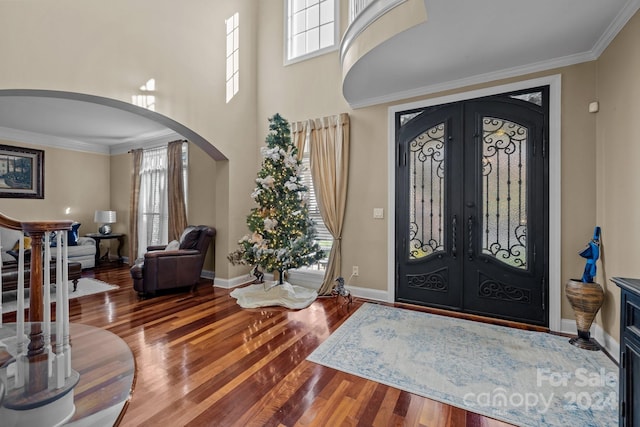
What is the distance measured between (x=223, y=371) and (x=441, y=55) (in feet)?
11.4

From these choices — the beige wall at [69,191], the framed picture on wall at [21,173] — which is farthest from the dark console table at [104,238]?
the framed picture on wall at [21,173]

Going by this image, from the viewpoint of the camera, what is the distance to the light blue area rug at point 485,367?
184 centimetres

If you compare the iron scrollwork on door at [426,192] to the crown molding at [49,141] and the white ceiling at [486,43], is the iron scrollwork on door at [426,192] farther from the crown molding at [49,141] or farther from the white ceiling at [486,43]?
the crown molding at [49,141]

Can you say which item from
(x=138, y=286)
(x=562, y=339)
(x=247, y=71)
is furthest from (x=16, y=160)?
(x=562, y=339)

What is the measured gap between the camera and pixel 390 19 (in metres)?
2.52

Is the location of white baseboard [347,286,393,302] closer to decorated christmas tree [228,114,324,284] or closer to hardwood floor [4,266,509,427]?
hardwood floor [4,266,509,427]

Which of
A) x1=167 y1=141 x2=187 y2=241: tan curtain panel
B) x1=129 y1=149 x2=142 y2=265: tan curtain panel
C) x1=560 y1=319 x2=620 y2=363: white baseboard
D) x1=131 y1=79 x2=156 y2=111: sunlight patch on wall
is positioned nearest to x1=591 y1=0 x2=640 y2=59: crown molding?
x1=560 y1=319 x2=620 y2=363: white baseboard

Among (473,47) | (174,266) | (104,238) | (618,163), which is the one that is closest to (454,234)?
(618,163)

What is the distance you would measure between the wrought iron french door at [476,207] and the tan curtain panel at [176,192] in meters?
4.13

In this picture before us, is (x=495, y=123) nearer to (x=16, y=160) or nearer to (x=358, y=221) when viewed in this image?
(x=358, y=221)

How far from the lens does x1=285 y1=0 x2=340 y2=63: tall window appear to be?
Result: 4438 millimetres

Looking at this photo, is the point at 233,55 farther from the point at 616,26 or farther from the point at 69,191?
the point at 69,191

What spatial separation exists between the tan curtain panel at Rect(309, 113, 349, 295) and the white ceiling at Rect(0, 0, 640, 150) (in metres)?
0.49

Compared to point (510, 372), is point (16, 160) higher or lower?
higher
